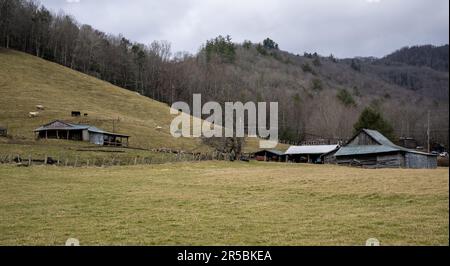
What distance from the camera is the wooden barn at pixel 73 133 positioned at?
2744 inches

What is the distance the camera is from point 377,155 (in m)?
63.7

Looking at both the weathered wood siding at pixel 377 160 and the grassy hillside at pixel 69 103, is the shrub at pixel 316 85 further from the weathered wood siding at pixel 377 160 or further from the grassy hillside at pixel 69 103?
the weathered wood siding at pixel 377 160

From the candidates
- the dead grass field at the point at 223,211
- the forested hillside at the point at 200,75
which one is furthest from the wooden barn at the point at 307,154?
the dead grass field at the point at 223,211

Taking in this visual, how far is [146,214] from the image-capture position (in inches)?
787

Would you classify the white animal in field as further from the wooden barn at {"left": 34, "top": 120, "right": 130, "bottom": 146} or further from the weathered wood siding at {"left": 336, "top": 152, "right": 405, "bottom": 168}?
the weathered wood siding at {"left": 336, "top": 152, "right": 405, "bottom": 168}

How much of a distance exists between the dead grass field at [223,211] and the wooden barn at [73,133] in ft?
116

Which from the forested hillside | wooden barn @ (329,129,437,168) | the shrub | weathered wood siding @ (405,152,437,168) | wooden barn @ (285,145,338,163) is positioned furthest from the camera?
the shrub

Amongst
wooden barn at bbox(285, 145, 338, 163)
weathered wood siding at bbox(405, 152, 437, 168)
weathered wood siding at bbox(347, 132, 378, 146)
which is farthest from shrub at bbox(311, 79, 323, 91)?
weathered wood siding at bbox(405, 152, 437, 168)

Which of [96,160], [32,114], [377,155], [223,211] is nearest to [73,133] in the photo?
[32,114]

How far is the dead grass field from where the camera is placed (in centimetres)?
1479

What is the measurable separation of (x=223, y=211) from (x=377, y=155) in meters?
48.6

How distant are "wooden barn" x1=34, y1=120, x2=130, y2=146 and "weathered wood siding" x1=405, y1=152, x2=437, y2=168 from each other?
152 ft

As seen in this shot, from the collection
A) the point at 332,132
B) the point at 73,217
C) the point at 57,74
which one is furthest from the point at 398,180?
the point at 57,74
